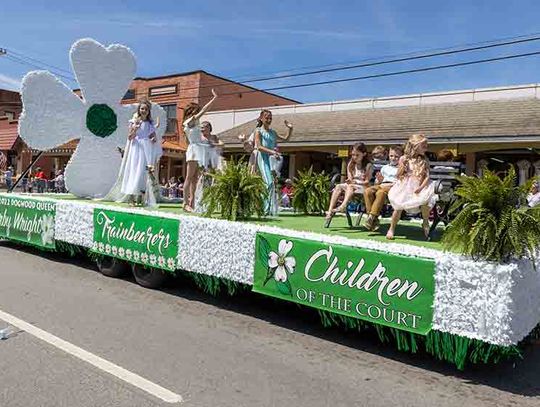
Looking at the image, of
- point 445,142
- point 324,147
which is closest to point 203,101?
point 324,147

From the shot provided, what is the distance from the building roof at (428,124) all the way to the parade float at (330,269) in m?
11.1

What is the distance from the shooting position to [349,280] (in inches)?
188

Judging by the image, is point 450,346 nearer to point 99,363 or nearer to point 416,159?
point 416,159

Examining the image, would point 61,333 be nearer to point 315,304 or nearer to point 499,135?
point 315,304

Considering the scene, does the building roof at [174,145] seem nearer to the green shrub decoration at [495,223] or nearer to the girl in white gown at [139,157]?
the girl in white gown at [139,157]

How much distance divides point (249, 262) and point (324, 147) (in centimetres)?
1622

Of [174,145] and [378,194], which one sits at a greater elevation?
[174,145]

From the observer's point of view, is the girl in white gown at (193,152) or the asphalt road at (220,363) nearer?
the asphalt road at (220,363)

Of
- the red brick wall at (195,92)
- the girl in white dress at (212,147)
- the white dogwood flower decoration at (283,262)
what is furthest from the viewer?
the red brick wall at (195,92)

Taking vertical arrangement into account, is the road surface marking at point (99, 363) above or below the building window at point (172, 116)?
below

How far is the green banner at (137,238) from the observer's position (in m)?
6.58

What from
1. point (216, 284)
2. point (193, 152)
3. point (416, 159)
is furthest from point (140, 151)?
point (416, 159)

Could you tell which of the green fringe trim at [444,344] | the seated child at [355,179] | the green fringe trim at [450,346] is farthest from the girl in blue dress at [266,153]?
the green fringe trim at [450,346]

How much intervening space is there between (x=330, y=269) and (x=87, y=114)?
7898 millimetres
